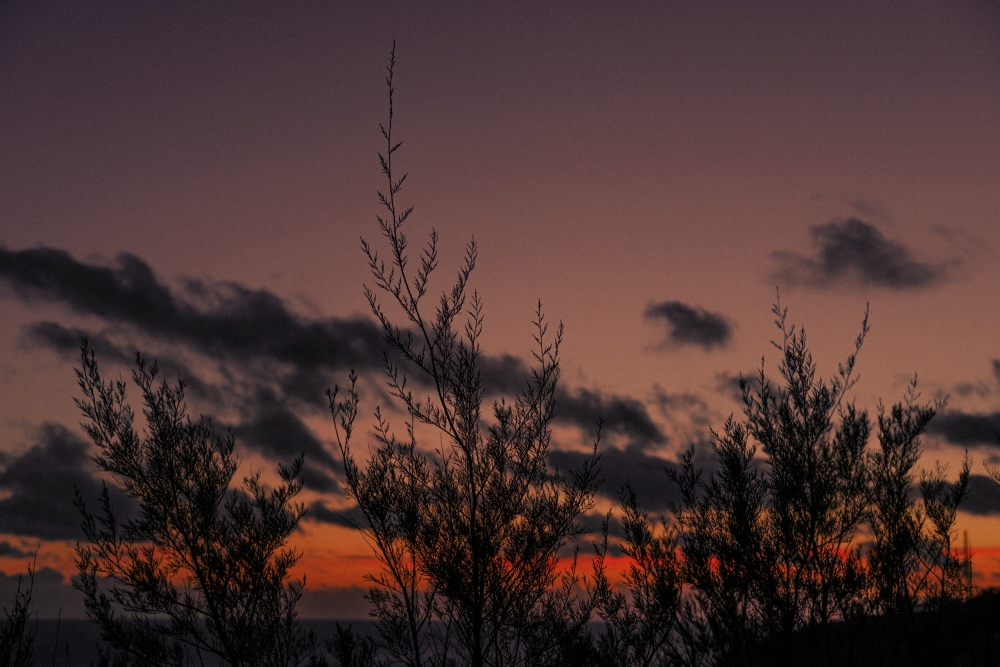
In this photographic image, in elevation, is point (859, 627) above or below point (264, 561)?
below

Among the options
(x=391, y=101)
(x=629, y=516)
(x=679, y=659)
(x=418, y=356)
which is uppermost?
(x=391, y=101)

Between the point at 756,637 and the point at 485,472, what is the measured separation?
17.1 feet

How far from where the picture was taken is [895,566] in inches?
442

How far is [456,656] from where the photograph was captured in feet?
28.5

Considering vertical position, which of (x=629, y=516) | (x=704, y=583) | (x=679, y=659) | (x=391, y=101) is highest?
(x=391, y=101)

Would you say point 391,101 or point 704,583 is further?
point 704,583

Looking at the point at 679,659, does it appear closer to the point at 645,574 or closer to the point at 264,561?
the point at 645,574

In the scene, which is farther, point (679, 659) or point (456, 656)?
point (679, 659)

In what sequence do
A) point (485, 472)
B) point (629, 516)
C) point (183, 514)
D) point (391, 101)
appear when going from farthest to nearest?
point (629, 516)
point (183, 514)
point (485, 472)
point (391, 101)

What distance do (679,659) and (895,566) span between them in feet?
12.2

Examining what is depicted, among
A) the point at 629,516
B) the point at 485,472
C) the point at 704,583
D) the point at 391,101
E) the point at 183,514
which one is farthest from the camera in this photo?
the point at 629,516

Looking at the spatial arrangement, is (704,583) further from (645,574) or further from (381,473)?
(381,473)

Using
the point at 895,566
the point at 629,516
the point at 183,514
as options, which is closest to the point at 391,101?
the point at 183,514

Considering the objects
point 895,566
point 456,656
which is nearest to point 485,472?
point 456,656
